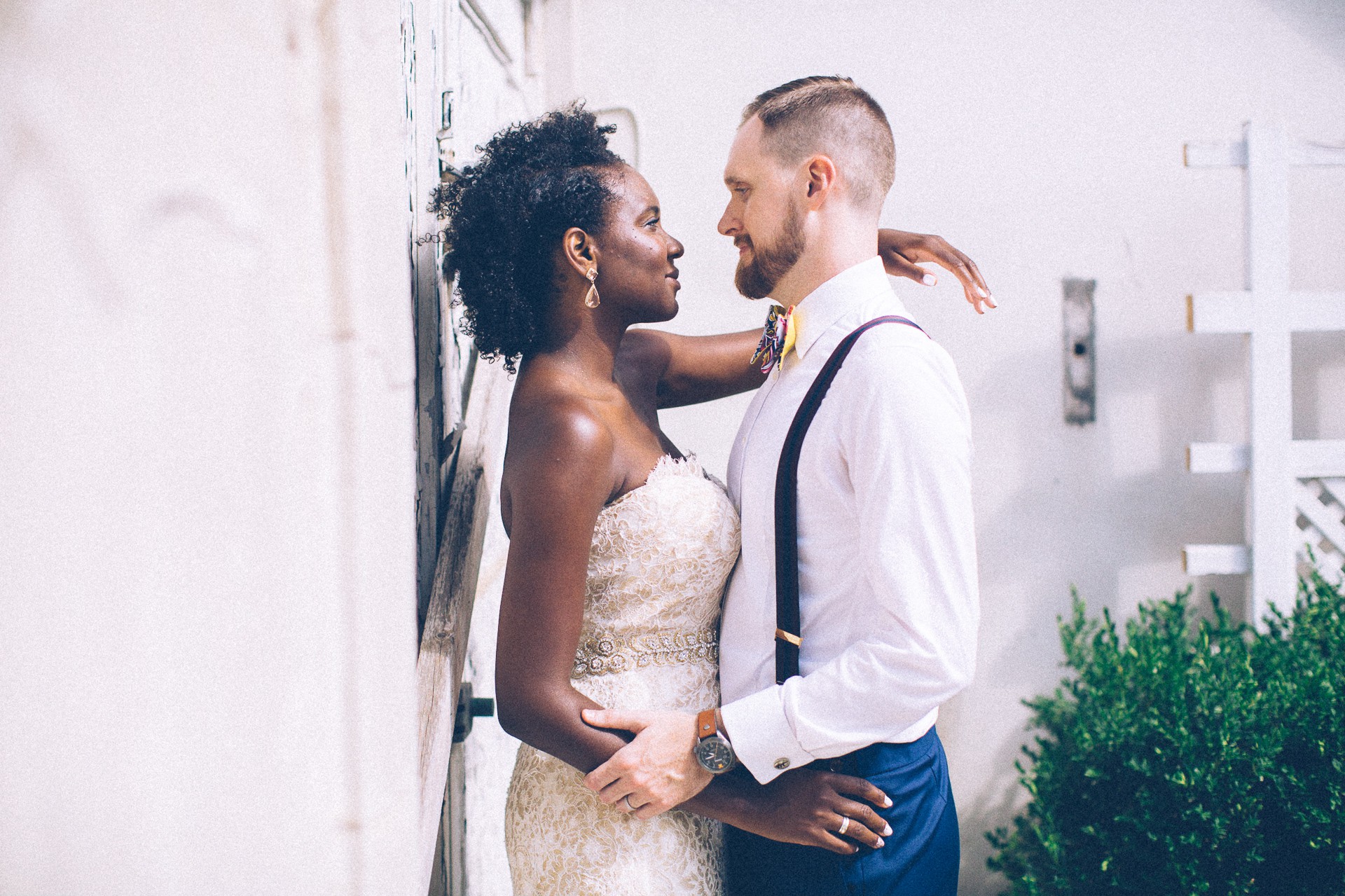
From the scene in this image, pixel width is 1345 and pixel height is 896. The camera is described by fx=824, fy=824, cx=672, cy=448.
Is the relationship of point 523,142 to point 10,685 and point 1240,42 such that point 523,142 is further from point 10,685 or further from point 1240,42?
point 1240,42

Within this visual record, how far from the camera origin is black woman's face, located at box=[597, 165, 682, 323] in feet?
4.79

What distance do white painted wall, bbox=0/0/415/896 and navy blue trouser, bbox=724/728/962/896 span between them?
877 millimetres

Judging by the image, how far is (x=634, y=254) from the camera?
1.47 m

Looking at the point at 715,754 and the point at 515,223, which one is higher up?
the point at 515,223

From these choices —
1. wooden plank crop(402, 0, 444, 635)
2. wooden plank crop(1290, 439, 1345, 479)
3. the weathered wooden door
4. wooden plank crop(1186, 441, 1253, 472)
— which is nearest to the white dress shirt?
the weathered wooden door

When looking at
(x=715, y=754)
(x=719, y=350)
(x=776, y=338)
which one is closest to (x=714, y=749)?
(x=715, y=754)

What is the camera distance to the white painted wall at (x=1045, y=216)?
9.29ft

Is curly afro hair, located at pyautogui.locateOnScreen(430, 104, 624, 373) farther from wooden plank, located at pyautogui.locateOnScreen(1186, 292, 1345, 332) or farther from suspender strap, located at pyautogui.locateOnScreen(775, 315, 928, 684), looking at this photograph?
wooden plank, located at pyautogui.locateOnScreen(1186, 292, 1345, 332)

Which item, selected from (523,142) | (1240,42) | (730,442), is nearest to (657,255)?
(523,142)

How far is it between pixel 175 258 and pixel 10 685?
1.07 ft

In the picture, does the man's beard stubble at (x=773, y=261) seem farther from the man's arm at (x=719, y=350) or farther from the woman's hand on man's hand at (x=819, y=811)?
the woman's hand on man's hand at (x=819, y=811)

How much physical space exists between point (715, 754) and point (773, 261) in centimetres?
87

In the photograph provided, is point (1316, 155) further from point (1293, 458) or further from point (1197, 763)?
point (1197, 763)

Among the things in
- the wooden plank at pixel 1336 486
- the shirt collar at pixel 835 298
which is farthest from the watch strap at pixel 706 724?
the wooden plank at pixel 1336 486
